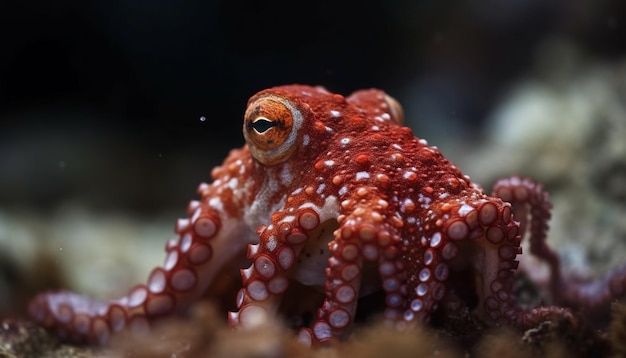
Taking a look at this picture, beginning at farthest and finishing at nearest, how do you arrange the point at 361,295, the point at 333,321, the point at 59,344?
the point at 59,344, the point at 361,295, the point at 333,321

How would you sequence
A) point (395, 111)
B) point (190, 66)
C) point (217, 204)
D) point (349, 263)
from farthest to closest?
point (190, 66)
point (395, 111)
point (217, 204)
point (349, 263)

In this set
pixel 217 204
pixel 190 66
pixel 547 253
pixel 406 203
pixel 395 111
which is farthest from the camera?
pixel 190 66

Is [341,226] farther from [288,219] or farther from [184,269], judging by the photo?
[184,269]

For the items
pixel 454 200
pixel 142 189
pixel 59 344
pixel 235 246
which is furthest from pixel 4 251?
pixel 454 200

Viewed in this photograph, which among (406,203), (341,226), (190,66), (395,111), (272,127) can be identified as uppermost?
(190,66)

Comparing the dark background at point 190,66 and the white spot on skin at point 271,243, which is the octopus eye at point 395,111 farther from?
the dark background at point 190,66

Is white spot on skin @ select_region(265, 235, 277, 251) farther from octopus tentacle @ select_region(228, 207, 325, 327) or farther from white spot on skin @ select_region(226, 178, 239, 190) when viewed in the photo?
white spot on skin @ select_region(226, 178, 239, 190)

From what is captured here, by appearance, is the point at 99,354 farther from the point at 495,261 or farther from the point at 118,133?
the point at 118,133

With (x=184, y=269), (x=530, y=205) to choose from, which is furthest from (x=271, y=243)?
(x=530, y=205)
